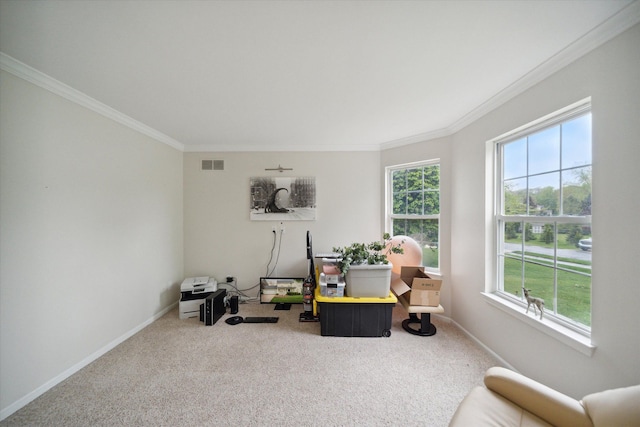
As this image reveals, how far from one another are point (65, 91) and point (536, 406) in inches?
150

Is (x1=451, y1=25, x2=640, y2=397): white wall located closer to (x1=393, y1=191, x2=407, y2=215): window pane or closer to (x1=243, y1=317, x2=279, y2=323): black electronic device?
(x1=393, y1=191, x2=407, y2=215): window pane

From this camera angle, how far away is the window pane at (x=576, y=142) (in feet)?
4.71

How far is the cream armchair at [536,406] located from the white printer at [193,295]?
291cm

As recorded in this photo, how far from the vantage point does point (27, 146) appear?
1.58 meters

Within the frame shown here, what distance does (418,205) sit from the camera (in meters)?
3.05

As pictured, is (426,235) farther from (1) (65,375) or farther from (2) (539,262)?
(1) (65,375)

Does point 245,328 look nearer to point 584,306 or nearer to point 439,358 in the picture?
point 439,358

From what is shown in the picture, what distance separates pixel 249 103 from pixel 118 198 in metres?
1.74

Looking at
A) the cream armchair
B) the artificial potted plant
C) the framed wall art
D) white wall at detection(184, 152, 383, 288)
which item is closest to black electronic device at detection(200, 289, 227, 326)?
white wall at detection(184, 152, 383, 288)

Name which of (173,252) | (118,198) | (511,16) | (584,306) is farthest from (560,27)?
(173,252)

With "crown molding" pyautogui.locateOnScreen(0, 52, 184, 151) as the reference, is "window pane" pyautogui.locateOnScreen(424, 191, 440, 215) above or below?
below

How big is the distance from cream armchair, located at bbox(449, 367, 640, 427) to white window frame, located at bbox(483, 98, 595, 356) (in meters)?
0.53

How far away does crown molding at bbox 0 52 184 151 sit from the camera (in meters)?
1.48

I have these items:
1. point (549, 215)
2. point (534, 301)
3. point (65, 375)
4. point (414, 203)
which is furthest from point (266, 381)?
point (414, 203)
